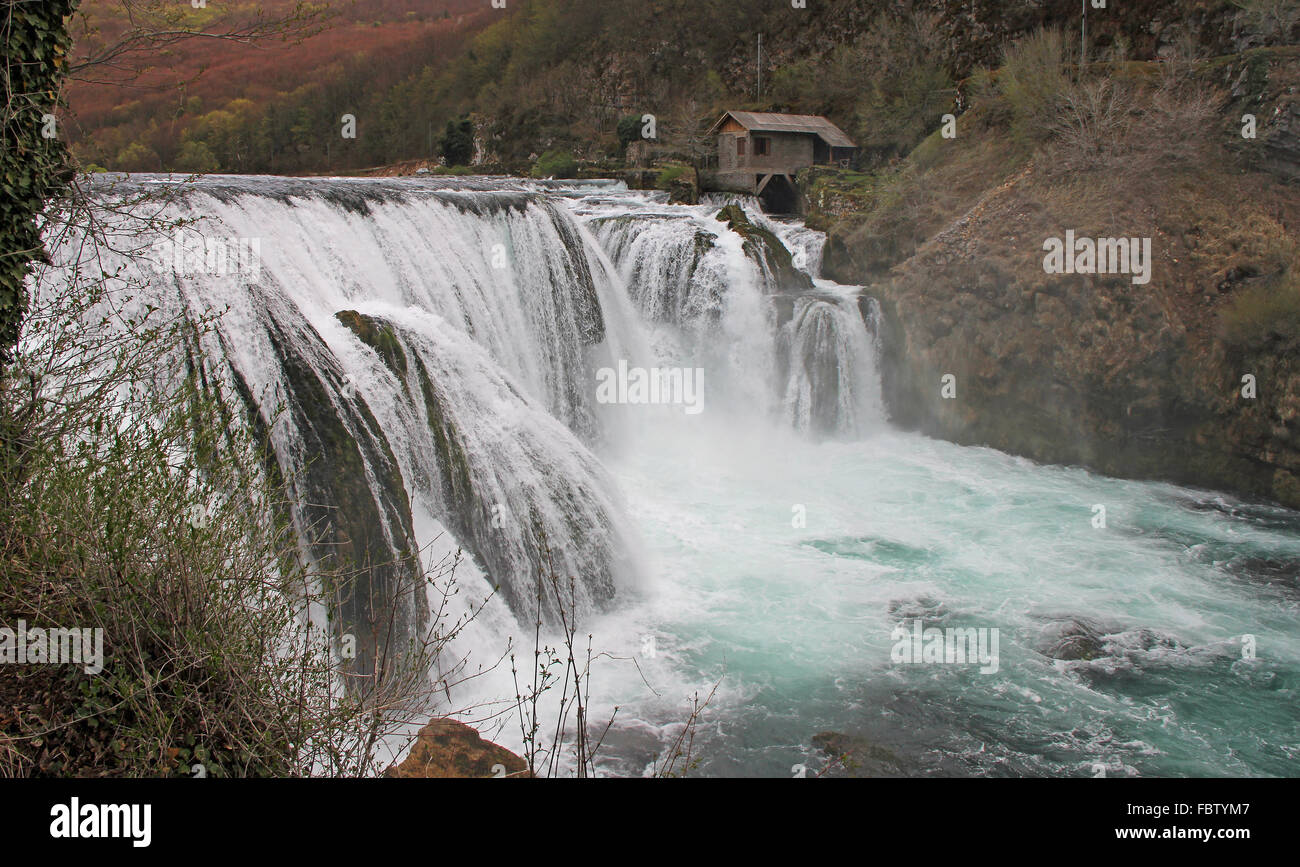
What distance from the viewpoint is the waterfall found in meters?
7.86

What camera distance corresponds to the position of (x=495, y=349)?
12.9m

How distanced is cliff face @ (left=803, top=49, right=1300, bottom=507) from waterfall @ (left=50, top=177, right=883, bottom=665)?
4.96ft

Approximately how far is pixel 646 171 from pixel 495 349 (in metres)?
13.0

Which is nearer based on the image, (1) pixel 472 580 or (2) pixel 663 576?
(1) pixel 472 580

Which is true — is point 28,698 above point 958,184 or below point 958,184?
below

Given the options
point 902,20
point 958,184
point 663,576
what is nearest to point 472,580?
point 663,576

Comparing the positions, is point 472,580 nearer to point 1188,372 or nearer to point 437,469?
point 437,469

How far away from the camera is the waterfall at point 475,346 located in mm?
7863
